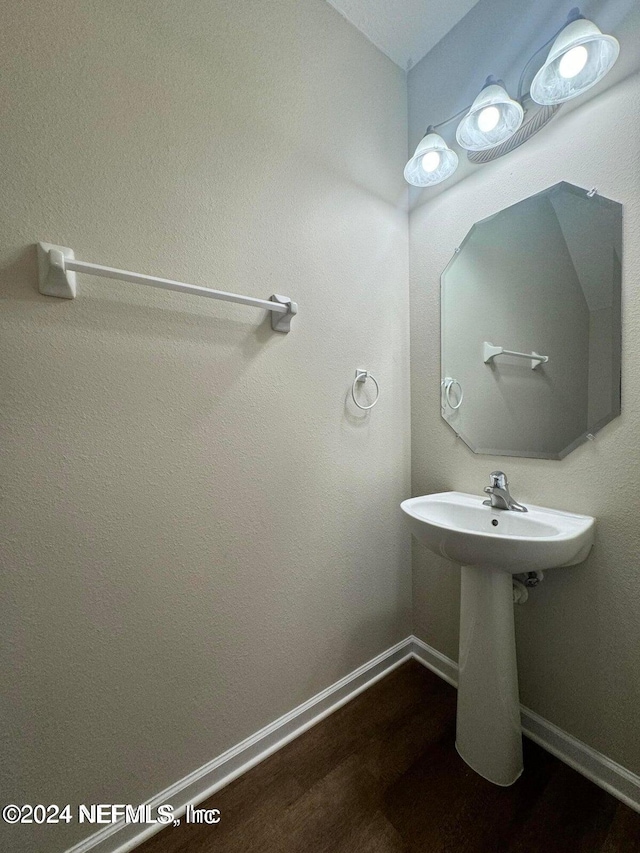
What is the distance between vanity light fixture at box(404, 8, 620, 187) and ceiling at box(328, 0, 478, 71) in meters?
0.37

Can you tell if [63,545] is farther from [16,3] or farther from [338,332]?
[16,3]

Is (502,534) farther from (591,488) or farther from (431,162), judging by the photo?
(431,162)

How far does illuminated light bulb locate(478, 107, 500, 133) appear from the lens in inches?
42.7

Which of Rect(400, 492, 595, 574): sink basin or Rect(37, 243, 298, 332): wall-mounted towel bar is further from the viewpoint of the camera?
Rect(400, 492, 595, 574): sink basin

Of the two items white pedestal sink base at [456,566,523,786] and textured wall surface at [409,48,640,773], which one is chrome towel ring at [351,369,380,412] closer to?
textured wall surface at [409,48,640,773]

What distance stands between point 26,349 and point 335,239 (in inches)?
40.1

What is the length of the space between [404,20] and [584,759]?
8.62 ft

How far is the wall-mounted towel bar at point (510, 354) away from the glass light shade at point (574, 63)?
70cm

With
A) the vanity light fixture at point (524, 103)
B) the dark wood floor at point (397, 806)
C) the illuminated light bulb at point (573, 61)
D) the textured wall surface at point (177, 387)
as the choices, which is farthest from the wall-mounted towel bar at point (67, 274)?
the dark wood floor at point (397, 806)

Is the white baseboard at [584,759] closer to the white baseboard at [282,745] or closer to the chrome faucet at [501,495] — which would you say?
the white baseboard at [282,745]

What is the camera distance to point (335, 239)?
1.26 metres

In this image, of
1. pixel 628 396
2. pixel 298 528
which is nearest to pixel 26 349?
pixel 298 528

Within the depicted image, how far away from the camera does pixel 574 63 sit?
0.91 metres

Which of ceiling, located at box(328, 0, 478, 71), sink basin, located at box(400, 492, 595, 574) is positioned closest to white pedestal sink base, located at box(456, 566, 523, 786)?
sink basin, located at box(400, 492, 595, 574)
